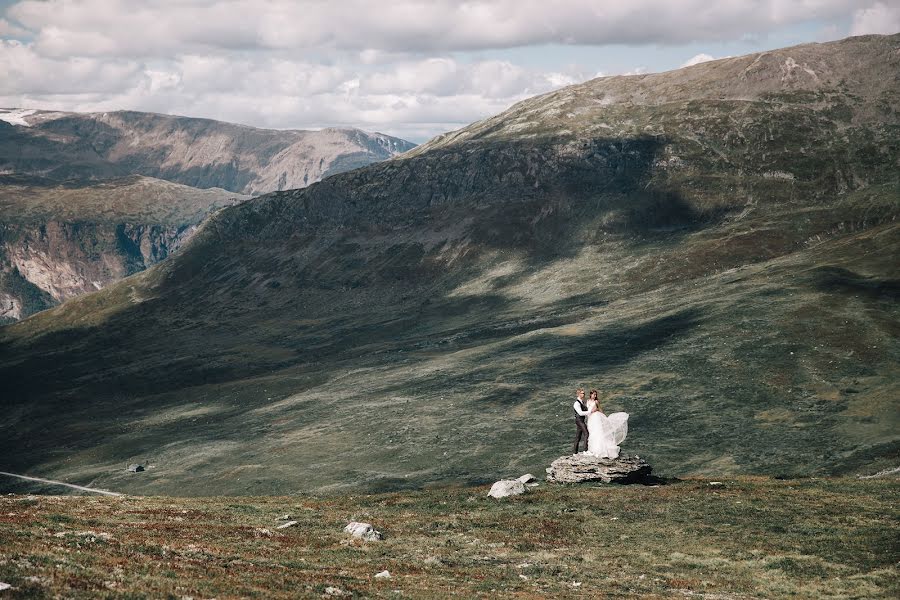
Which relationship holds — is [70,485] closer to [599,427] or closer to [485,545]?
[599,427]

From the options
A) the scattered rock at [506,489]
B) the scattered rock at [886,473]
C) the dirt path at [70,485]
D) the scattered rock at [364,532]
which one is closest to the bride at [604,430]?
the scattered rock at [506,489]

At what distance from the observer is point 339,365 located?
643 ft

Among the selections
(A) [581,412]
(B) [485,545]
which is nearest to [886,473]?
(A) [581,412]

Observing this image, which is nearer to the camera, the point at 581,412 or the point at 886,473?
the point at 581,412

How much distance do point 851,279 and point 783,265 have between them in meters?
29.6

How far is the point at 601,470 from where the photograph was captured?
58.9 m

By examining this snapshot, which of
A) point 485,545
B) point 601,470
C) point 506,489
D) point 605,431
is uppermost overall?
point 605,431

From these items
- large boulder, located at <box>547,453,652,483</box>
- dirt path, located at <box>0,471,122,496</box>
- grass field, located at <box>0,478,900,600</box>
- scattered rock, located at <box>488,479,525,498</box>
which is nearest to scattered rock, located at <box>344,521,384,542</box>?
grass field, located at <box>0,478,900,600</box>

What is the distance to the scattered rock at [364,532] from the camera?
43094 millimetres

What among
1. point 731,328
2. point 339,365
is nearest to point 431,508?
point 731,328

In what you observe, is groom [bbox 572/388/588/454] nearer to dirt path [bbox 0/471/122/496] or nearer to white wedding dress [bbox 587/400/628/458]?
white wedding dress [bbox 587/400/628/458]

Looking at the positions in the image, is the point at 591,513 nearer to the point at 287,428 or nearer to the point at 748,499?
the point at 748,499

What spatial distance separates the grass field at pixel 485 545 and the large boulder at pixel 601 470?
197 centimetres

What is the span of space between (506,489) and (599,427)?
8.13 meters
